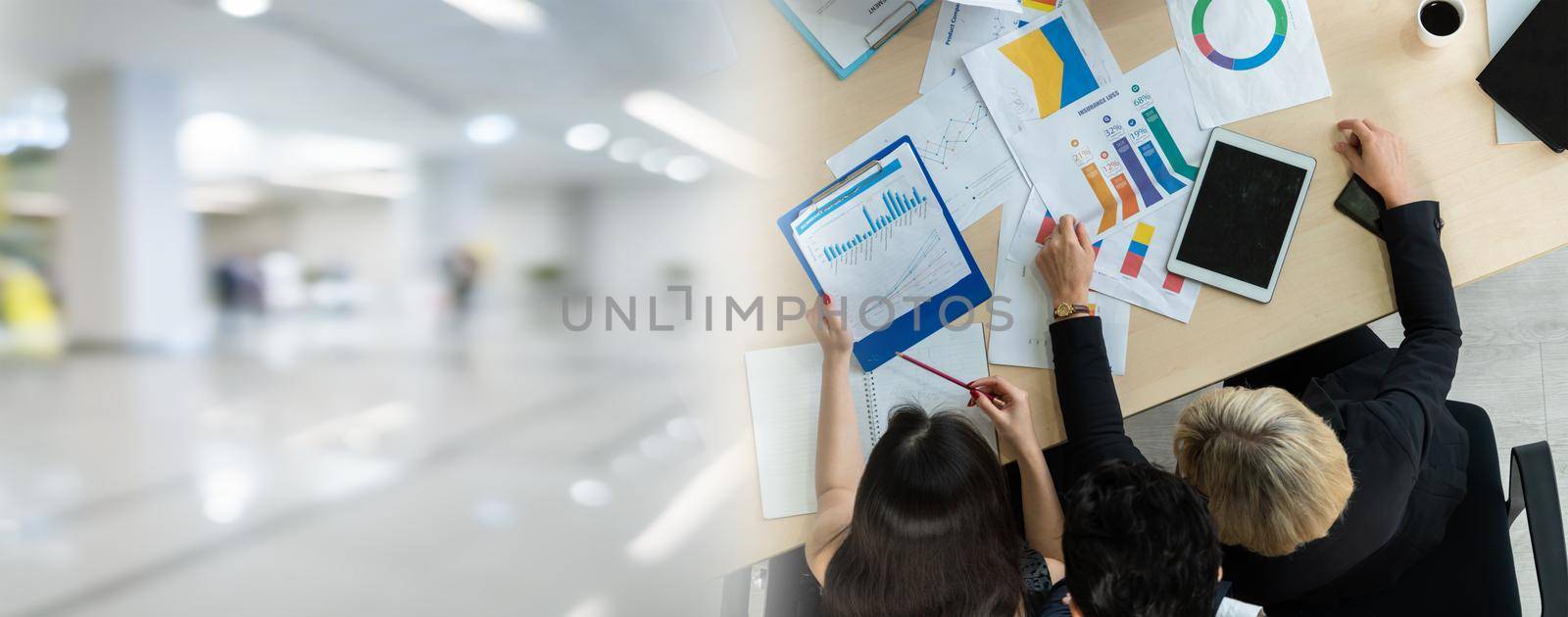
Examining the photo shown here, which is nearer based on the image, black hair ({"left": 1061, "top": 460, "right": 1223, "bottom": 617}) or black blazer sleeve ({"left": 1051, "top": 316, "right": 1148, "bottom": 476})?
black hair ({"left": 1061, "top": 460, "right": 1223, "bottom": 617})

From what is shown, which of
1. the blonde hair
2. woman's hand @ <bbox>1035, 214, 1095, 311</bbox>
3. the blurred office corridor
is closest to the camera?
the blurred office corridor

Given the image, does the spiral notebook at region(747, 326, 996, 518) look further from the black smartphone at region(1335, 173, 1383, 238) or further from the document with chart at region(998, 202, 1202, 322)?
the black smartphone at region(1335, 173, 1383, 238)

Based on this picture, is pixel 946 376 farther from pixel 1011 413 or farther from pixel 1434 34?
pixel 1434 34

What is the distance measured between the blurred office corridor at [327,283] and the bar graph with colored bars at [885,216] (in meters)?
0.17

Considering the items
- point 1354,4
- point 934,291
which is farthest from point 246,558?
point 1354,4

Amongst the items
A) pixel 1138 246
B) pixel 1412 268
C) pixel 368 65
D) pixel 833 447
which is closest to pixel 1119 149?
pixel 1138 246

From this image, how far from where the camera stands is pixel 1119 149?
0.85 m

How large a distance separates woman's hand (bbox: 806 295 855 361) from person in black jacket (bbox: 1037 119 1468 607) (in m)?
0.21

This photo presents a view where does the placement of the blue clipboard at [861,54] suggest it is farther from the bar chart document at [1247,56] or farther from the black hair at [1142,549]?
the black hair at [1142,549]

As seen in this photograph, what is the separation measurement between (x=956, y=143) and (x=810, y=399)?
0.98 feet

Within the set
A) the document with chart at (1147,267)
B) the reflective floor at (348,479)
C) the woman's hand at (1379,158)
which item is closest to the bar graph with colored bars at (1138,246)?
the document with chart at (1147,267)

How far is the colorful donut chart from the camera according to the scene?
0.86 m

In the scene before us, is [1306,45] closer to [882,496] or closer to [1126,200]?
[1126,200]

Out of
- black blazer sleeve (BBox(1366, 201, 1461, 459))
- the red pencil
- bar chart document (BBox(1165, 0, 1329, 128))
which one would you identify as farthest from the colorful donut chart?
the red pencil
